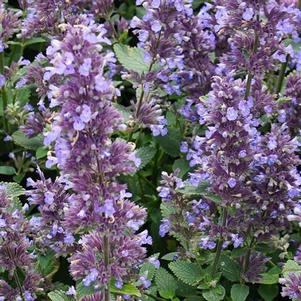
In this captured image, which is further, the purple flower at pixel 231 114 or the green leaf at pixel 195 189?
the green leaf at pixel 195 189

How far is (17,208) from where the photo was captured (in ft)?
12.9

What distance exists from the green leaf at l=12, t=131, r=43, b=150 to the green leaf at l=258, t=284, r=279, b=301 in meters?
1.68

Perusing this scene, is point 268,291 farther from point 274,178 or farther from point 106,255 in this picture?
point 106,255

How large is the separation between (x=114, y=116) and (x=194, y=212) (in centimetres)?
149

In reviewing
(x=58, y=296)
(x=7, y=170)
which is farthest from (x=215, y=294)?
(x=7, y=170)

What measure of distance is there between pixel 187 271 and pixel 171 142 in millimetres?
1159

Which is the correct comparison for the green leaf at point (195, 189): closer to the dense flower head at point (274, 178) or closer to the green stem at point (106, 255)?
the dense flower head at point (274, 178)

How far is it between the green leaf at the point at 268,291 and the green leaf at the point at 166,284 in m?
0.55

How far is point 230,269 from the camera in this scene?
4.09 m

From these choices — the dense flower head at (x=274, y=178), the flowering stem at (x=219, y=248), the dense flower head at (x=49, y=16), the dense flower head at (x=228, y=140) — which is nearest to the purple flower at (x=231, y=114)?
the dense flower head at (x=228, y=140)

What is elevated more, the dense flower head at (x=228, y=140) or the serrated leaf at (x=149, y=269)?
the dense flower head at (x=228, y=140)

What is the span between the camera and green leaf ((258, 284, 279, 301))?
418 centimetres

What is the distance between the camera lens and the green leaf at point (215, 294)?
3789mm

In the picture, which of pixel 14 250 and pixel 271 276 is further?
pixel 271 276
